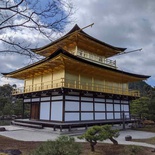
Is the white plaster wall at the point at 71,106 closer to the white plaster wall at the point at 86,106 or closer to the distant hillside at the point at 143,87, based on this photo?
the white plaster wall at the point at 86,106

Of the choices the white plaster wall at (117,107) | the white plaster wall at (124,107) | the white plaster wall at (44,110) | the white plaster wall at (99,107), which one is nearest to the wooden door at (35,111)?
the white plaster wall at (44,110)

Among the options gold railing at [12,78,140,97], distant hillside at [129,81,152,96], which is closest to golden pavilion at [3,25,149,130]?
gold railing at [12,78,140,97]

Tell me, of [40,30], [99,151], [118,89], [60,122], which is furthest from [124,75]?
[40,30]

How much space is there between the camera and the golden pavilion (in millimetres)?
16156

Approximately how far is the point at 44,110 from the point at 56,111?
2.37 m

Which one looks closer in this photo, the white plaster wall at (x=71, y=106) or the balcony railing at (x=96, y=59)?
the white plaster wall at (x=71, y=106)

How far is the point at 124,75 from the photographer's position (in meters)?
21.4

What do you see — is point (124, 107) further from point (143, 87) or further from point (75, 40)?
point (143, 87)

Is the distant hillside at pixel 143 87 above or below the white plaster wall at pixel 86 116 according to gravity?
above

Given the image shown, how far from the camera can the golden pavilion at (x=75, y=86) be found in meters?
16.2

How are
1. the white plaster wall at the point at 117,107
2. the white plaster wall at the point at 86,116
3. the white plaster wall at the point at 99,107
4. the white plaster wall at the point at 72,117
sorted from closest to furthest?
1. the white plaster wall at the point at 72,117
2. the white plaster wall at the point at 86,116
3. the white plaster wall at the point at 99,107
4. the white plaster wall at the point at 117,107

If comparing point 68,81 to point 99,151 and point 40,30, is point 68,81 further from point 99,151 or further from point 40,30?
point 40,30

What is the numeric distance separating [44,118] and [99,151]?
35.6ft

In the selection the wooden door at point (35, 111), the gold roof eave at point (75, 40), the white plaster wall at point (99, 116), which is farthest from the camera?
the wooden door at point (35, 111)
